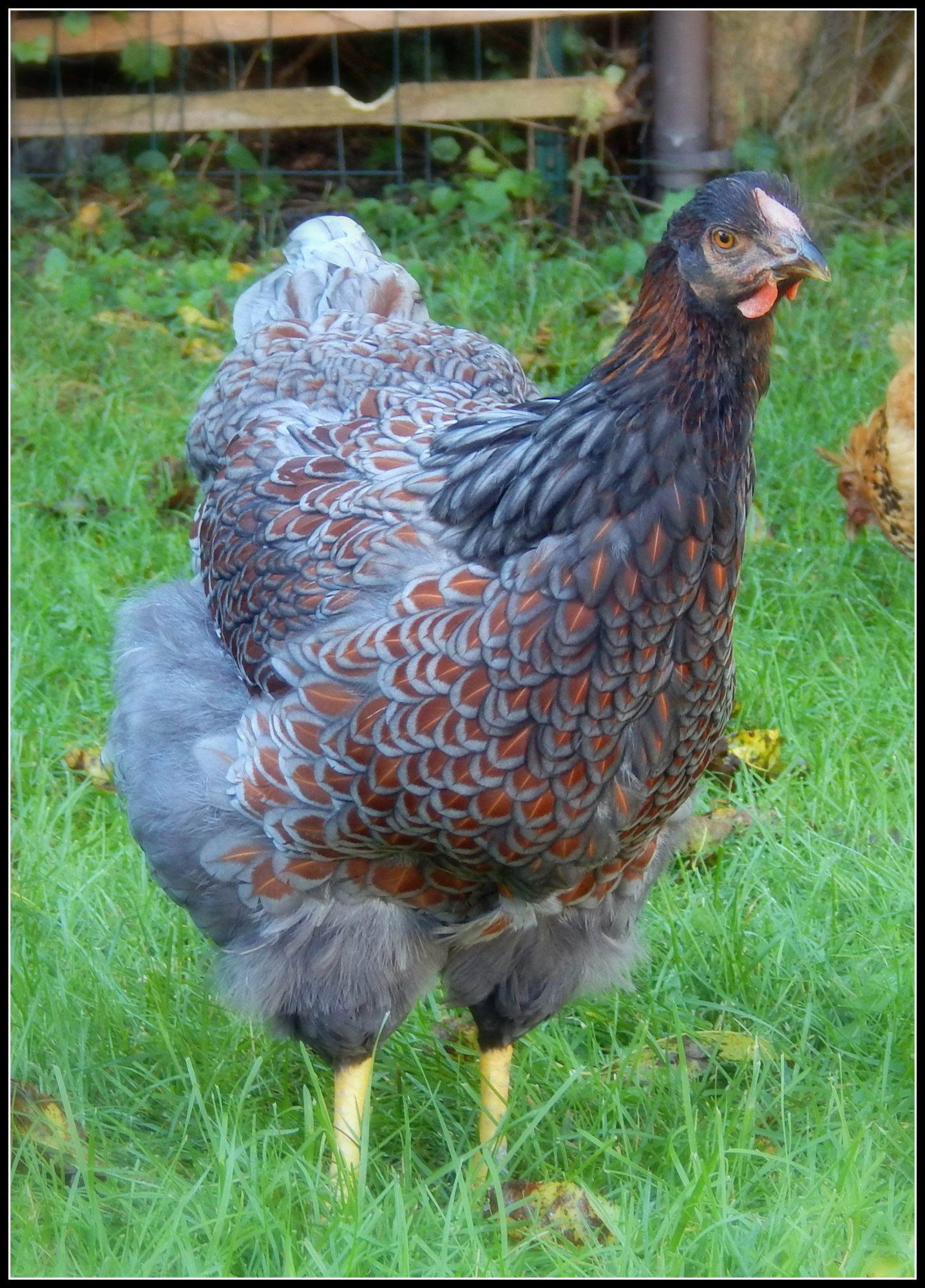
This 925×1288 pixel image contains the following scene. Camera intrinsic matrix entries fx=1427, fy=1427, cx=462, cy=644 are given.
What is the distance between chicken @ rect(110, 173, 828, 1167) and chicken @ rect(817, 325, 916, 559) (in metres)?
1.90

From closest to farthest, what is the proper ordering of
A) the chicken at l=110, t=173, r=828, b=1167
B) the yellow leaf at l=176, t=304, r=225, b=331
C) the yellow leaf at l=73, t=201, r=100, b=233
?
the chicken at l=110, t=173, r=828, b=1167, the yellow leaf at l=176, t=304, r=225, b=331, the yellow leaf at l=73, t=201, r=100, b=233

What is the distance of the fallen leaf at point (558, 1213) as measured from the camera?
7.39 feet

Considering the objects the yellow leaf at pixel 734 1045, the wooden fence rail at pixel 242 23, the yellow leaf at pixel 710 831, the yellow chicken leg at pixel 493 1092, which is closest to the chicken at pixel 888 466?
the yellow leaf at pixel 710 831

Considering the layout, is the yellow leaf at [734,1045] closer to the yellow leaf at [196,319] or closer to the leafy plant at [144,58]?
the yellow leaf at [196,319]

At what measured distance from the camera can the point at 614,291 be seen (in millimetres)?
5727

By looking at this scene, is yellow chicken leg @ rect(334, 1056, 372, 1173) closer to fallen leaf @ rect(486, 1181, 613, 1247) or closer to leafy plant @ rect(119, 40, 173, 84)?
fallen leaf @ rect(486, 1181, 613, 1247)

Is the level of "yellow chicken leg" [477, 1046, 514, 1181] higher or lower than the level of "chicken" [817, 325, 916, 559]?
lower

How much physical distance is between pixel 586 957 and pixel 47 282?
14.4 ft

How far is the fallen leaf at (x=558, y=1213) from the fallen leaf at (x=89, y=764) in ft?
5.04

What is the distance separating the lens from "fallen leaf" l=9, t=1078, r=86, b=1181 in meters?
2.35

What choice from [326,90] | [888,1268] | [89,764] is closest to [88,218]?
[326,90]

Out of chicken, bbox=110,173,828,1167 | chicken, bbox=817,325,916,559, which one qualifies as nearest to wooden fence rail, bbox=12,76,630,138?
chicken, bbox=817,325,916,559

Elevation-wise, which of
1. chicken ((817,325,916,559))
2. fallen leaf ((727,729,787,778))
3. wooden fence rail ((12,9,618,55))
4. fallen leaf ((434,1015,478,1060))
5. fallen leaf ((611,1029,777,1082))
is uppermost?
wooden fence rail ((12,9,618,55))

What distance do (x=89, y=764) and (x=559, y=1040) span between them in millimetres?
1417
